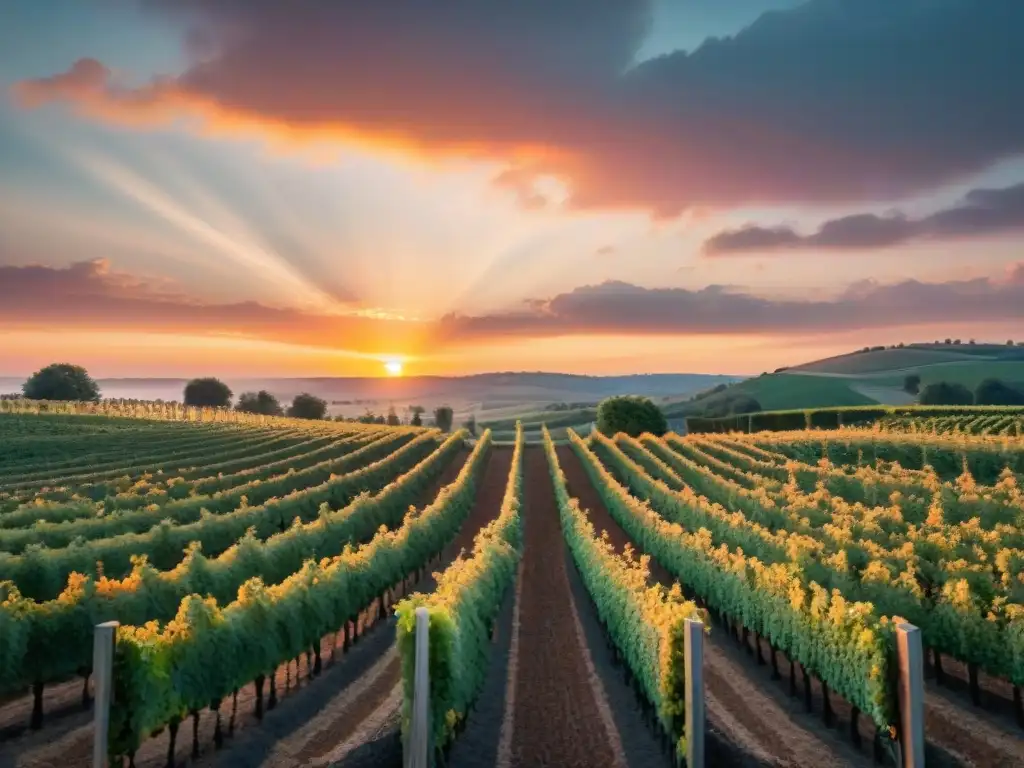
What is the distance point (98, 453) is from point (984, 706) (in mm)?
49711

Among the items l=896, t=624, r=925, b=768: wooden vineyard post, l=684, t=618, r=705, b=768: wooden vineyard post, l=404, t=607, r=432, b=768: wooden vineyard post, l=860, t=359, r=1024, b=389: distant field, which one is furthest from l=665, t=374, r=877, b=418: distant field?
l=404, t=607, r=432, b=768: wooden vineyard post

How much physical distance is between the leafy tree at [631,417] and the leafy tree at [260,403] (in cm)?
9079

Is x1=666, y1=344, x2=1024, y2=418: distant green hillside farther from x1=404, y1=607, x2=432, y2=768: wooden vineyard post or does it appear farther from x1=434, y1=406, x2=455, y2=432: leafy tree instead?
x1=404, y1=607, x2=432, y2=768: wooden vineyard post

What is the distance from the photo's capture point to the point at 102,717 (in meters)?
9.41

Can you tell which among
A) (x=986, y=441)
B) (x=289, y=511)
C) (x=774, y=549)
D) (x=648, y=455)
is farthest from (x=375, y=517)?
(x=986, y=441)

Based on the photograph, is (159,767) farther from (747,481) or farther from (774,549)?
(747,481)

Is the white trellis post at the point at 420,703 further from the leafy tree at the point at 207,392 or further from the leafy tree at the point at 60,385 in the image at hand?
the leafy tree at the point at 207,392

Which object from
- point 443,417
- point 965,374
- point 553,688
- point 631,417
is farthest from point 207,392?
point 553,688

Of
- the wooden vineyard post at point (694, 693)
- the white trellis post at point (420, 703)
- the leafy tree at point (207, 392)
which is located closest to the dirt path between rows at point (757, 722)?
the wooden vineyard post at point (694, 693)

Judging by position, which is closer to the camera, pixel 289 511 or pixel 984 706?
pixel 984 706

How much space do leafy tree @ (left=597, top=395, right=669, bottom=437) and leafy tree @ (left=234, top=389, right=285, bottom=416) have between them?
Answer: 90.8 meters

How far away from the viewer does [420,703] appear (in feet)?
31.9

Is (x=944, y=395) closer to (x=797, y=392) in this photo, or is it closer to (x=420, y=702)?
(x=797, y=392)

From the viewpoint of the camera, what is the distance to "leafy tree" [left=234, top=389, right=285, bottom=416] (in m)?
149
